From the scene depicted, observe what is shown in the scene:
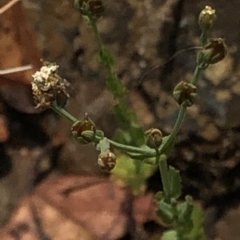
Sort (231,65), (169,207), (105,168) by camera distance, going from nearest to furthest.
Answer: (105,168)
(169,207)
(231,65)

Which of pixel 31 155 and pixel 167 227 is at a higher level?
pixel 31 155

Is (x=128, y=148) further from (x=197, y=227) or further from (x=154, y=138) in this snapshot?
(x=197, y=227)

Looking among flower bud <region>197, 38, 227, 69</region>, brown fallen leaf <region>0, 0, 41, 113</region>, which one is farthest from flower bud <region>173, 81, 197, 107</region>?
brown fallen leaf <region>0, 0, 41, 113</region>

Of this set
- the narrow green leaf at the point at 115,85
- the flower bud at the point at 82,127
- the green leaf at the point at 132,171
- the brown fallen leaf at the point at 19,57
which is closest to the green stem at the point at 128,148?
the flower bud at the point at 82,127

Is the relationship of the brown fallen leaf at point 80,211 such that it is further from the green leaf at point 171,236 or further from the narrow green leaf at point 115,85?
the narrow green leaf at point 115,85

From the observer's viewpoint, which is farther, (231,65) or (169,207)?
(231,65)

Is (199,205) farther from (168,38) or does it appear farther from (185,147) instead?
(168,38)

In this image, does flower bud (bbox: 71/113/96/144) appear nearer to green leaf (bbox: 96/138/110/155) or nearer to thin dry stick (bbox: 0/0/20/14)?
green leaf (bbox: 96/138/110/155)

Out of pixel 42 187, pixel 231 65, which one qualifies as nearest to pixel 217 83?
pixel 231 65
